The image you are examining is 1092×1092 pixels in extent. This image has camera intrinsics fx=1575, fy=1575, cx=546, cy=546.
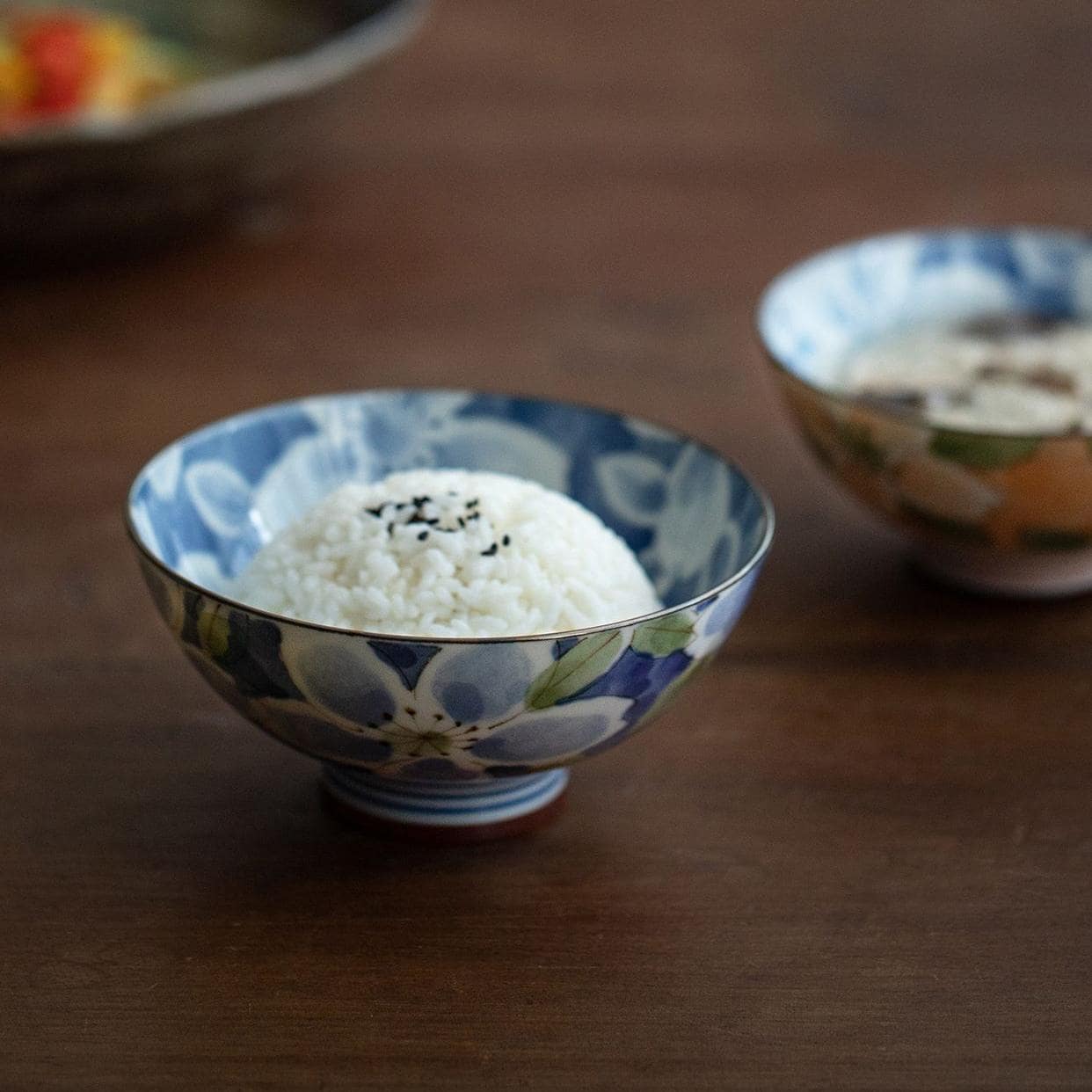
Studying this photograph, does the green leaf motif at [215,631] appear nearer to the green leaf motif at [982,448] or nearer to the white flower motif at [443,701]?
the white flower motif at [443,701]

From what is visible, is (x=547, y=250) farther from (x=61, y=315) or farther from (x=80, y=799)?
(x=80, y=799)

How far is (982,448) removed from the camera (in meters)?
0.99

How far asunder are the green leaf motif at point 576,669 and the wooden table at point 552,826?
126 mm

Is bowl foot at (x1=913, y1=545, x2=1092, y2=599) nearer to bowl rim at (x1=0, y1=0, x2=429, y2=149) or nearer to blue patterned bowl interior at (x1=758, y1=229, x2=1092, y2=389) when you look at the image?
blue patterned bowl interior at (x1=758, y1=229, x2=1092, y2=389)

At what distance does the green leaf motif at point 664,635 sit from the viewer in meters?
0.72

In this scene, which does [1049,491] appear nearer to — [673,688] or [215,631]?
[673,688]

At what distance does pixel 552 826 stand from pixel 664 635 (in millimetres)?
162

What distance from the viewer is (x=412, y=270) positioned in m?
1.68

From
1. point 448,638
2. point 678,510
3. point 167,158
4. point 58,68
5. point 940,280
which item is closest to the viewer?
point 448,638

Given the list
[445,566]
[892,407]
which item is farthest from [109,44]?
[445,566]

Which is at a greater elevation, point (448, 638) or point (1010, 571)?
point (448, 638)

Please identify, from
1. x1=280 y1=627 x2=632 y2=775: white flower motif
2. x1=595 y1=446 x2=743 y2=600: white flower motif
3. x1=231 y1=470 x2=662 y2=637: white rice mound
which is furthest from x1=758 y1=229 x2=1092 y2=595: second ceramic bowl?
x1=280 y1=627 x2=632 y2=775: white flower motif

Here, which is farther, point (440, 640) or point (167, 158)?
point (167, 158)

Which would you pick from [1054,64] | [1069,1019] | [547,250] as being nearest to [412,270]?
[547,250]
